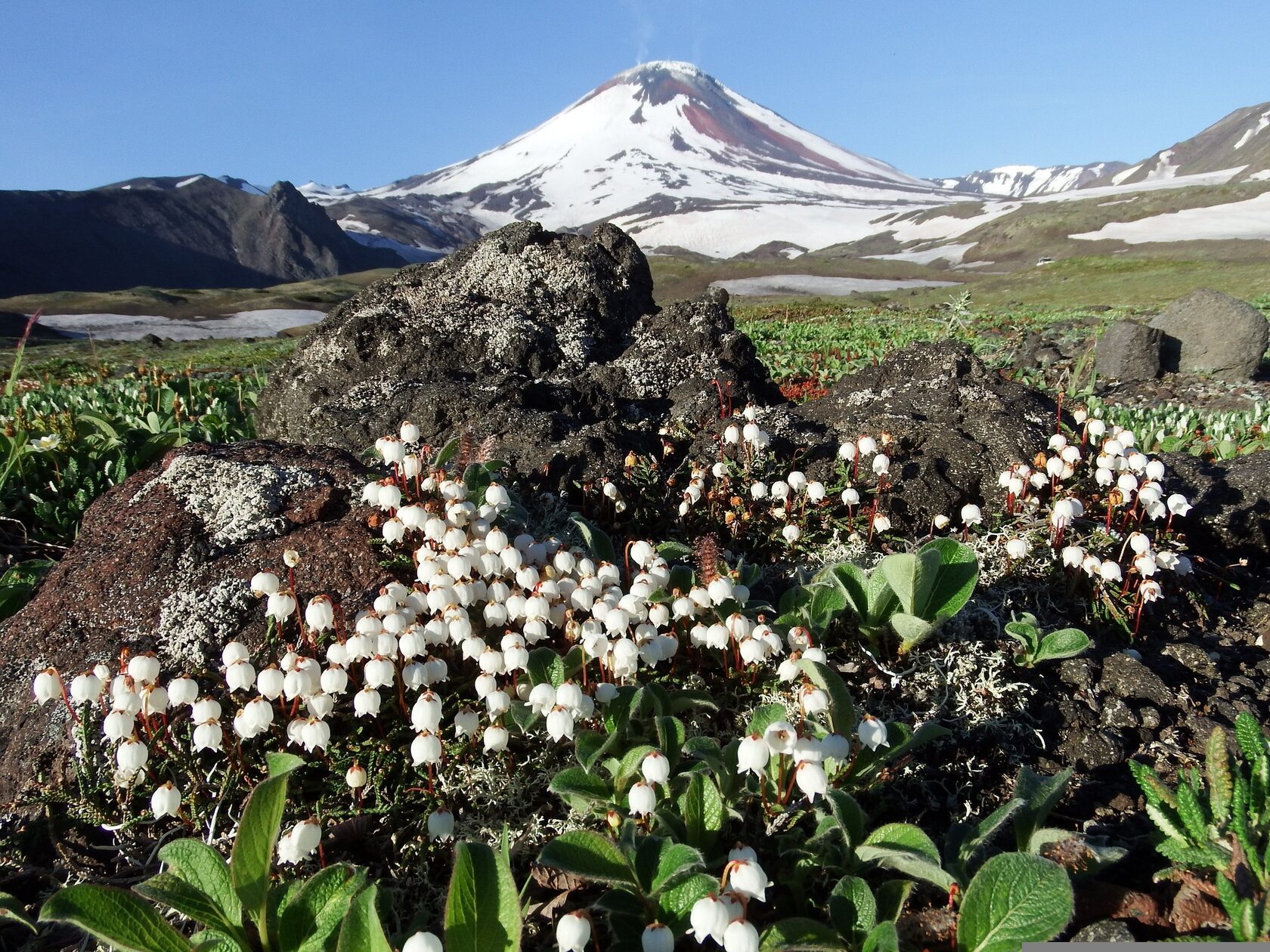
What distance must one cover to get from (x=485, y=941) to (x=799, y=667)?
3.56 ft

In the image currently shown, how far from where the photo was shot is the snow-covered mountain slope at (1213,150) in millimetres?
128500

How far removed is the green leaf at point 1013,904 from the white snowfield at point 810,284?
120 ft

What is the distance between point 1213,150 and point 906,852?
186236mm

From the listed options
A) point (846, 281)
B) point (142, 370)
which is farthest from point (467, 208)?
point (142, 370)

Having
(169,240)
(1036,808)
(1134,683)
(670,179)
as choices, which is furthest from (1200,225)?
(670,179)

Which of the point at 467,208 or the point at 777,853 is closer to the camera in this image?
the point at 777,853

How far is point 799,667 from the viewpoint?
220 centimetres

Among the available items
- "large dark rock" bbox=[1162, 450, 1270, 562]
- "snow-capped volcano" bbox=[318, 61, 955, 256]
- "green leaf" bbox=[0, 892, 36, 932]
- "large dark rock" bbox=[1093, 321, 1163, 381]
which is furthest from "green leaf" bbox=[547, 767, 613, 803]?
"snow-capped volcano" bbox=[318, 61, 955, 256]

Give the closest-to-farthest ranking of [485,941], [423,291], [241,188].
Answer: [485,941] < [423,291] < [241,188]

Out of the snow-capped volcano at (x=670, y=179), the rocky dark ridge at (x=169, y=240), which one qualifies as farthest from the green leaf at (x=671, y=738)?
the snow-capped volcano at (x=670, y=179)

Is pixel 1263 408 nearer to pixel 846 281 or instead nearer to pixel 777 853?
pixel 777 853

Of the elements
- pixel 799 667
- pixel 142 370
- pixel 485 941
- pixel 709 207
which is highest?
pixel 709 207

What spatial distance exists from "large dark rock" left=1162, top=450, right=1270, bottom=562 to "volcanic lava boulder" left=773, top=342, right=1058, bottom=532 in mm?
682

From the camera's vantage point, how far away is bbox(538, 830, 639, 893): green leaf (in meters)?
1.69
